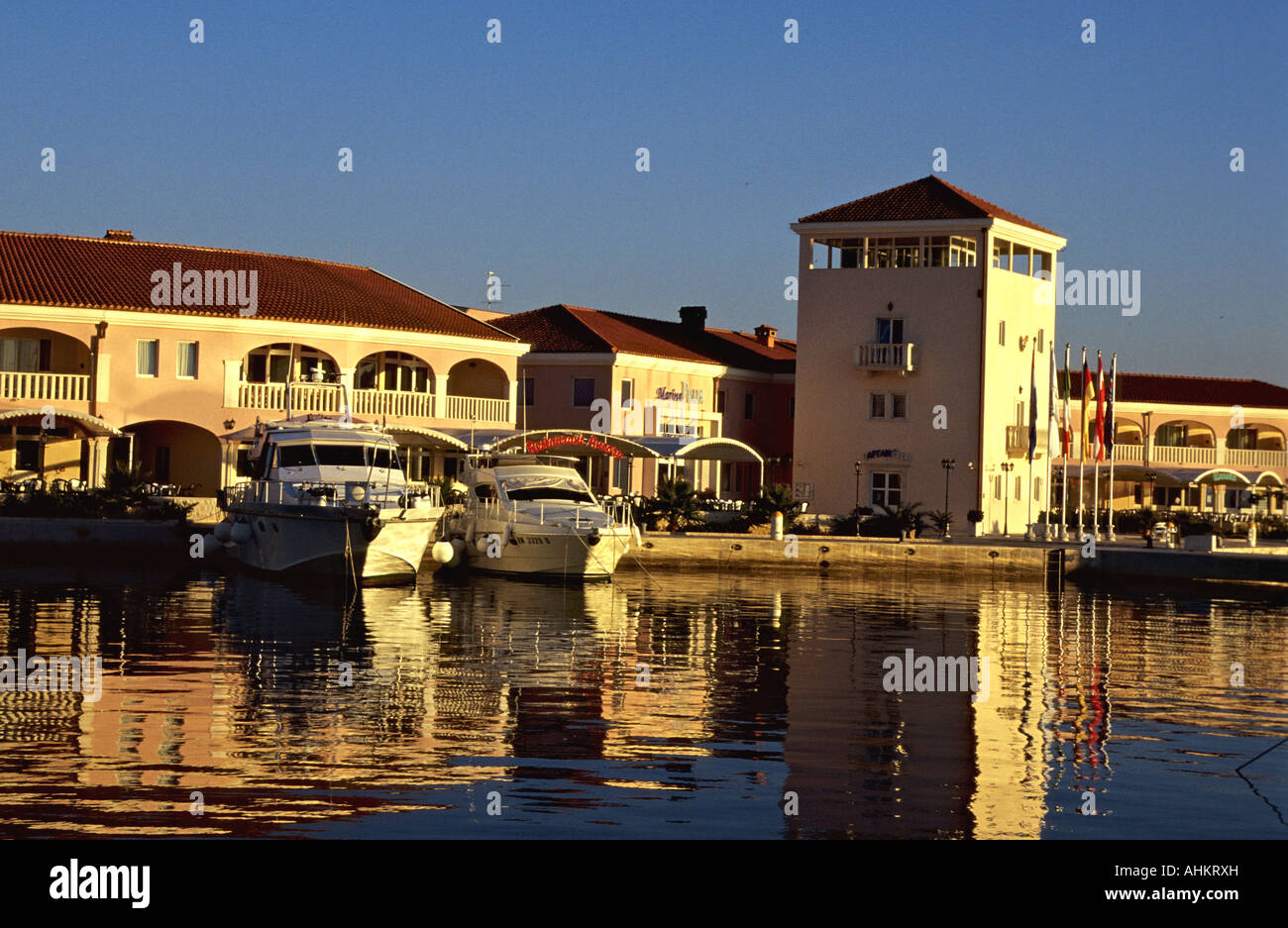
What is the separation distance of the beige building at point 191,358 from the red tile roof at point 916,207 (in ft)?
43.5

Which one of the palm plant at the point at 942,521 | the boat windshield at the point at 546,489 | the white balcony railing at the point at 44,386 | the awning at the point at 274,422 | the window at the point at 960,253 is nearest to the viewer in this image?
the boat windshield at the point at 546,489

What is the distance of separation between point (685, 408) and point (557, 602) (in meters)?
28.7

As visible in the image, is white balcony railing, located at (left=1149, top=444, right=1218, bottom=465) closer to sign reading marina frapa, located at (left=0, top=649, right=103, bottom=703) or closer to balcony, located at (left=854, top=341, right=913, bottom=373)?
balcony, located at (left=854, top=341, right=913, bottom=373)

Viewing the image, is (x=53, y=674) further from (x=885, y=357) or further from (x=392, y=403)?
(x=885, y=357)

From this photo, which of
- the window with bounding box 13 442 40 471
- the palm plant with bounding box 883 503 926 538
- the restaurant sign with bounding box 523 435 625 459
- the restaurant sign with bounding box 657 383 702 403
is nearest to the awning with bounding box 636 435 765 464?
the restaurant sign with bounding box 523 435 625 459

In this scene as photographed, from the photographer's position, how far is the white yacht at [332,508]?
1380 inches

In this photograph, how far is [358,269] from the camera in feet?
195

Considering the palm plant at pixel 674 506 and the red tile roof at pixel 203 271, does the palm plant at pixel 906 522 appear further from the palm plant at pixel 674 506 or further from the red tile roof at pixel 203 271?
the red tile roof at pixel 203 271

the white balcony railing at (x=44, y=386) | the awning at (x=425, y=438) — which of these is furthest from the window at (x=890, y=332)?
the white balcony railing at (x=44, y=386)

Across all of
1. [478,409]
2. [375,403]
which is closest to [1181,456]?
[478,409]

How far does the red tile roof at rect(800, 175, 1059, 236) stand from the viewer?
2254 inches

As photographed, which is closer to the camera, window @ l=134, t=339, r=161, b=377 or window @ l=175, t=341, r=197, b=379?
window @ l=134, t=339, r=161, b=377

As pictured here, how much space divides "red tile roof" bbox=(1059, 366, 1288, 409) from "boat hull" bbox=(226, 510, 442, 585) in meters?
42.8

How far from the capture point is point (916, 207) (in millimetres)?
58094
